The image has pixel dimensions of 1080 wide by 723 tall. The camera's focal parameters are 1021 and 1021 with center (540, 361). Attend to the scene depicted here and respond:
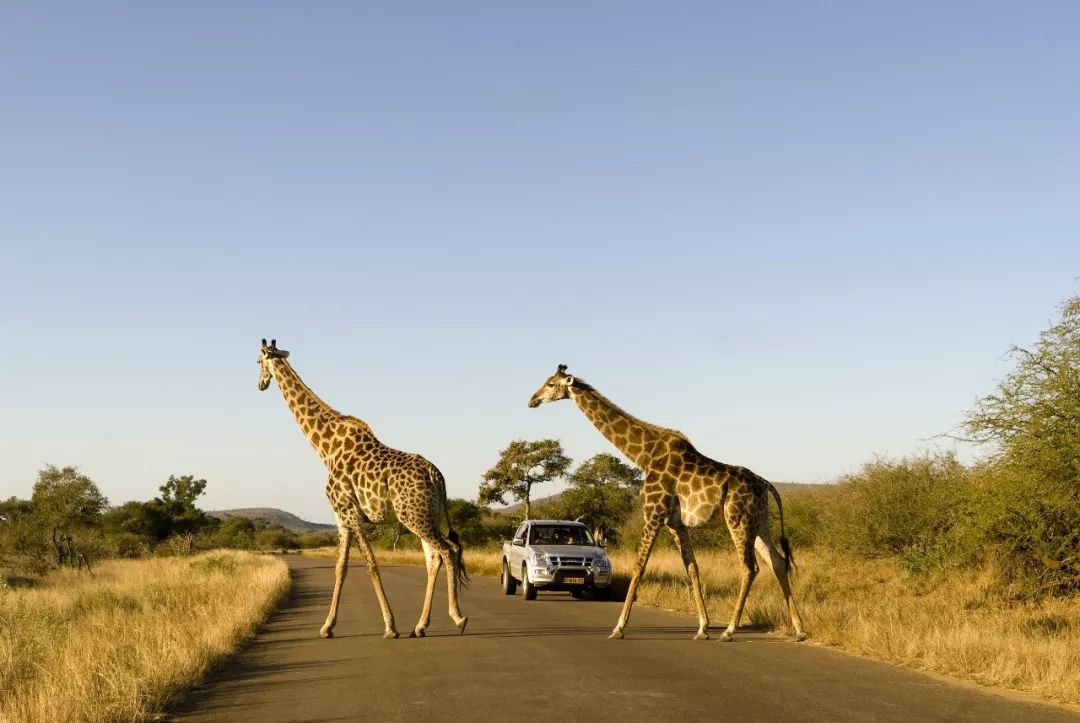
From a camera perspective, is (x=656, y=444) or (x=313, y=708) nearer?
(x=313, y=708)

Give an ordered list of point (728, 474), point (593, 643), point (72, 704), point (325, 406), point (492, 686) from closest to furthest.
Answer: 1. point (72, 704)
2. point (492, 686)
3. point (593, 643)
4. point (728, 474)
5. point (325, 406)

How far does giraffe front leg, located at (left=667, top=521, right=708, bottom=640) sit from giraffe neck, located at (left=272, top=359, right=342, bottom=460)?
5.40 meters

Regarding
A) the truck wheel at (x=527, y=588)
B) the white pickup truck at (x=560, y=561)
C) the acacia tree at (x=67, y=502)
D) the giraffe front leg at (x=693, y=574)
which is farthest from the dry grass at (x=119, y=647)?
the acacia tree at (x=67, y=502)

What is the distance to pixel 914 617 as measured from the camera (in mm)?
15086

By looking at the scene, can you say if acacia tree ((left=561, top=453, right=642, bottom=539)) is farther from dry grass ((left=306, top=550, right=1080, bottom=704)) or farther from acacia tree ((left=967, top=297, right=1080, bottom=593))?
acacia tree ((left=967, top=297, right=1080, bottom=593))

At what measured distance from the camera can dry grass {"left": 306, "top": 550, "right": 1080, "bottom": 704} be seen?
1059 centimetres

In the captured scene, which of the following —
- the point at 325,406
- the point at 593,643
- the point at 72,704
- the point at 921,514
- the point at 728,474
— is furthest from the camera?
the point at 921,514

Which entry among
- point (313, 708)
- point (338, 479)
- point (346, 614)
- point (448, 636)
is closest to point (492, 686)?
point (313, 708)

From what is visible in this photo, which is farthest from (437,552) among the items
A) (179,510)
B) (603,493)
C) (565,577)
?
(179,510)

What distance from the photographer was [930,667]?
1123 cm

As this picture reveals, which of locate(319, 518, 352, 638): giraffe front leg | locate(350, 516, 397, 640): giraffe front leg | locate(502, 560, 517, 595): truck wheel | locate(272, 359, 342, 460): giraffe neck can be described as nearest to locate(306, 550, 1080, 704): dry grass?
locate(502, 560, 517, 595): truck wheel

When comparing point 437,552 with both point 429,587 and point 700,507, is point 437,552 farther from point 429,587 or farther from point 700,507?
point 700,507

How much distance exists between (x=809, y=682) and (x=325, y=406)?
8683 mm

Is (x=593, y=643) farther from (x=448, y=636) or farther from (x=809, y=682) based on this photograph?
(x=809, y=682)
